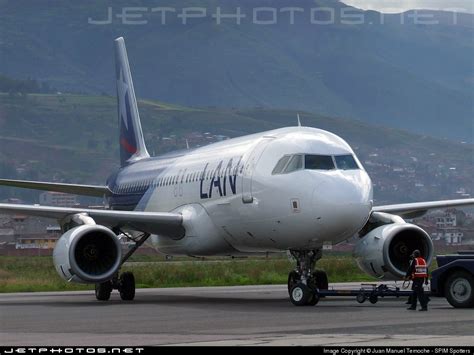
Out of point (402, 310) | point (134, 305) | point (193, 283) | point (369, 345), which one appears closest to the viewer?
point (369, 345)

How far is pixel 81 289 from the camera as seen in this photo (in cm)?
4531

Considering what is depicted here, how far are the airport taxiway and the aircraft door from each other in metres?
2.69

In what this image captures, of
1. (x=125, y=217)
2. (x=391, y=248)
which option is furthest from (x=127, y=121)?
(x=391, y=248)

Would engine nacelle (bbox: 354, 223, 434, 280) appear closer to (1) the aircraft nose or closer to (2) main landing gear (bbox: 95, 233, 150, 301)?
(1) the aircraft nose

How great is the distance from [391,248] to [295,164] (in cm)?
456

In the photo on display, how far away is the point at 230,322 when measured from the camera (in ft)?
80.4

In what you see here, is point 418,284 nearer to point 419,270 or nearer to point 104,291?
point 419,270

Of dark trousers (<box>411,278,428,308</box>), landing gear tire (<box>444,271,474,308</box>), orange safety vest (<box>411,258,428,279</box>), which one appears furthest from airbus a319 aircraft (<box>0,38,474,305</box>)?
landing gear tire (<box>444,271,474,308</box>)

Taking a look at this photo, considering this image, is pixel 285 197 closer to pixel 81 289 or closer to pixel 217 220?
pixel 217 220

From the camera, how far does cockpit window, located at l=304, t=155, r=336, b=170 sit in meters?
29.8

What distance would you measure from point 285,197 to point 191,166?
7.36 meters

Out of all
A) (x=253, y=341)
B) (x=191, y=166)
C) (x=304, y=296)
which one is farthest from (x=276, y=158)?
(x=253, y=341)

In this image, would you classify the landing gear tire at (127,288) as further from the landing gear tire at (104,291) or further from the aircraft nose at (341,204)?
the aircraft nose at (341,204)

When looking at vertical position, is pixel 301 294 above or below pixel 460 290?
below
